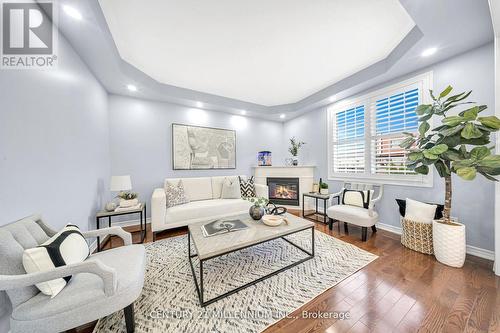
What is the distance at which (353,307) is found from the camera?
4.49ft

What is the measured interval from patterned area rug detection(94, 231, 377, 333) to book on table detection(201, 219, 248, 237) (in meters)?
0.43

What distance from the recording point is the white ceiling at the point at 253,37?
65.4 inches

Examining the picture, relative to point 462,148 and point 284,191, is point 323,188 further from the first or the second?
point 462,148

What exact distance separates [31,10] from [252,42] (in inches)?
78.3

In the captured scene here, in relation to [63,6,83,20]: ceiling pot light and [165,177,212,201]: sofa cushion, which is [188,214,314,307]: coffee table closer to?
[165,177,212,201]: sofa cushion

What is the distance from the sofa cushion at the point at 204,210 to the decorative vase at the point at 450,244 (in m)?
2.61

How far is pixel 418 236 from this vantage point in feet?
7.01

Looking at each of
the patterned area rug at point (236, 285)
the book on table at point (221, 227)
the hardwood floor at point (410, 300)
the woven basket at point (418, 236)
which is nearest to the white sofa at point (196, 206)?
the patterned area rug at point (236, 285)

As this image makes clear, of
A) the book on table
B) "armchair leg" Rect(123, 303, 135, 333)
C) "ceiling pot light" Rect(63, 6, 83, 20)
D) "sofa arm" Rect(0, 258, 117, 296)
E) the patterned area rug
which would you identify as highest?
"ceiling pot light" Rect(63, 6, 83, 20)

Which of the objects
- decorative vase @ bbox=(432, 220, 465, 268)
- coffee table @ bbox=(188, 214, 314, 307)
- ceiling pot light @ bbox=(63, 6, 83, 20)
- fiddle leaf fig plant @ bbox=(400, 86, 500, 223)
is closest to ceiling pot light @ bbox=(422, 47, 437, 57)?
fiddle leaf fig plant @ bbox=(400, 86, 500, 223)

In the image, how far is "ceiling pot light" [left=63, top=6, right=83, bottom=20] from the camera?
146 cm

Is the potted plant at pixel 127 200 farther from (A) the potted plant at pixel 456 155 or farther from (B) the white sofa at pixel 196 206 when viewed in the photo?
(A) the potted plant at pixel 456 155

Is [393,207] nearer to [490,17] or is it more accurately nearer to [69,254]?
[490,17]

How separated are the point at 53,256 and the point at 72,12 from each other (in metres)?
2.00
